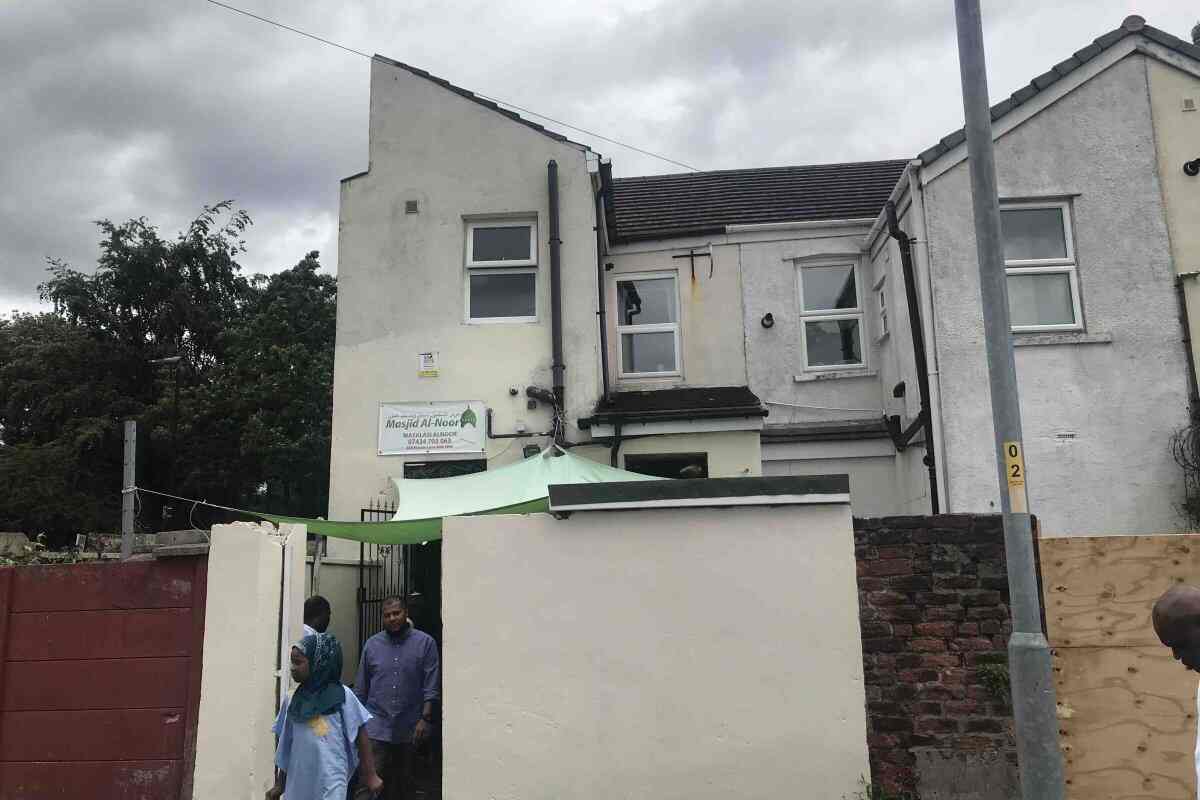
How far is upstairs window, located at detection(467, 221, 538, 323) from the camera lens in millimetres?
11414

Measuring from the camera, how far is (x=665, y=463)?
1134cm

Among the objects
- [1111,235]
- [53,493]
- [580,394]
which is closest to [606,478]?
[580,394]

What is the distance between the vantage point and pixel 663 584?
6438 mm

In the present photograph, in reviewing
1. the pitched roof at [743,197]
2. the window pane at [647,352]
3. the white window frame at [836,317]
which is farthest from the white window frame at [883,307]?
the window pane at [647,352]

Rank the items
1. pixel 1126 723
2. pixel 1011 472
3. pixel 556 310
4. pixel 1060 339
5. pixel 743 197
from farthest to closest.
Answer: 1. pixel 743 197
2. pixel 556 310
3. pixel 1060 339
4. pixel 1126 723
5. pixel 1011 472

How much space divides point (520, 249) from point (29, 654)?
6921mm

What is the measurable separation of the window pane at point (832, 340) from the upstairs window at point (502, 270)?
3952 millimetres

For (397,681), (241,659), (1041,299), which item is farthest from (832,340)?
(241,659)

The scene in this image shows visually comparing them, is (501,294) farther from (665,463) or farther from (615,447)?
(665,463)

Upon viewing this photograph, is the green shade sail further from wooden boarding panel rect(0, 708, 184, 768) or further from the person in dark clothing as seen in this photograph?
wooden boarding panel rect(0, 708, 184, 768)

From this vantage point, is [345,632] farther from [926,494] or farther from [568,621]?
[926,494]

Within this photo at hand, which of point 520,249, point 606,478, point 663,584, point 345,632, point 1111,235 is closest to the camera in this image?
point 663,584

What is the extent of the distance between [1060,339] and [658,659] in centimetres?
629

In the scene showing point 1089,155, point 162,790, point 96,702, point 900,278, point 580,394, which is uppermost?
point 1089,155
